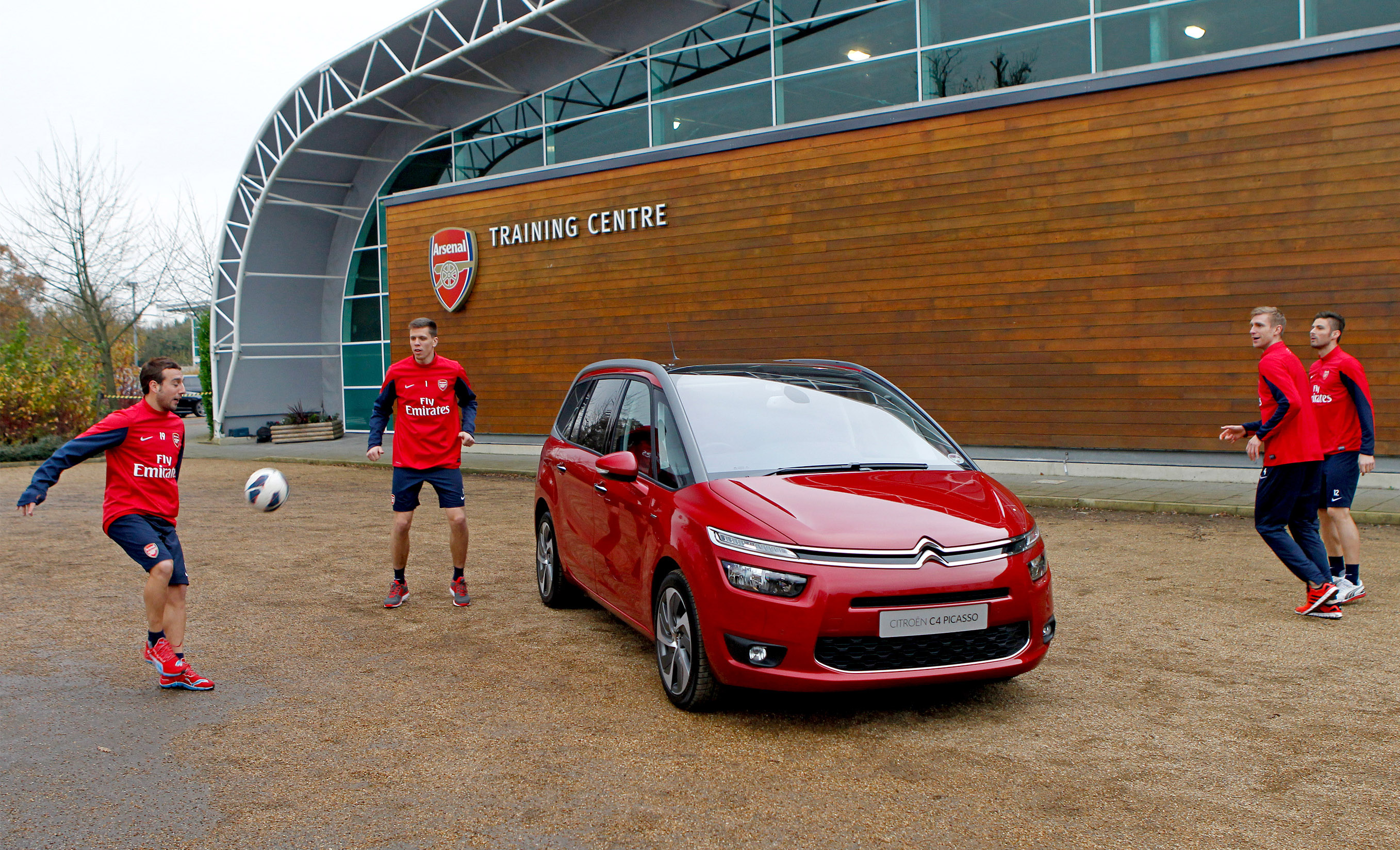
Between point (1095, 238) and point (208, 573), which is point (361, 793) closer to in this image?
point (208, 573)

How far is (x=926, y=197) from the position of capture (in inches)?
599

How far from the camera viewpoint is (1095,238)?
14.0 meters

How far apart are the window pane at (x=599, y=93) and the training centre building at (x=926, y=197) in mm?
52

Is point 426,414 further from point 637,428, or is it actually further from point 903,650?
point 903,650

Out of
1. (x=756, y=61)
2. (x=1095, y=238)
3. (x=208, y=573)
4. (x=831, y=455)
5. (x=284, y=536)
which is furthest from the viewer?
(x=756, y=61)

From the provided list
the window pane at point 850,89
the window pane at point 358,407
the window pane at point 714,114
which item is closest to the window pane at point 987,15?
the window pane at point 850,89

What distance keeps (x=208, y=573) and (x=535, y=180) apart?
1338 centimetres

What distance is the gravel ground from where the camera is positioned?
357cm

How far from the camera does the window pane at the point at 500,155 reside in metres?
22.9

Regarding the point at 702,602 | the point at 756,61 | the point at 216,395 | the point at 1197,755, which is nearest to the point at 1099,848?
the point at 1197,755

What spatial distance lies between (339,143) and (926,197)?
1757 cm

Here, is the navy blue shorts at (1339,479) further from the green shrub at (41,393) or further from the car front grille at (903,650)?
the green shrub at (41,393)

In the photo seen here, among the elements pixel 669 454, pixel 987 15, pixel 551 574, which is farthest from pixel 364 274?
pixel 669 454

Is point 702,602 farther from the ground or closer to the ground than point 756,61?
closer to the ground
